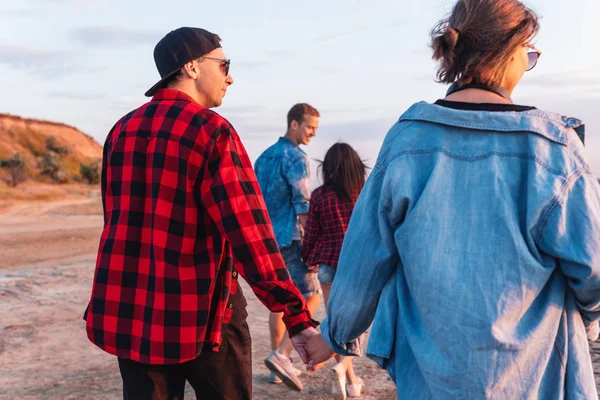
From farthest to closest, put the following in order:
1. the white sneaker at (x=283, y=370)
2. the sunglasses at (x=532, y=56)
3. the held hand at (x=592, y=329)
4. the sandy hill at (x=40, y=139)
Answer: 1. the sandy hill at (x=40, y=139)
2. the white sneaker at (x=283, y=370)
3. the sunglasses at (x=532, y=56)
4. the held hand at (x=592, y=329)

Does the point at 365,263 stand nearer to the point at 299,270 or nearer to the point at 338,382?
the point at 338,382

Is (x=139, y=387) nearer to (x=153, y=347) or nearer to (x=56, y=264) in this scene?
(x=153, y=347)

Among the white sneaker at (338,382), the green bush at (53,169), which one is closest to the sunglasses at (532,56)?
the white sneaker at (338,382)

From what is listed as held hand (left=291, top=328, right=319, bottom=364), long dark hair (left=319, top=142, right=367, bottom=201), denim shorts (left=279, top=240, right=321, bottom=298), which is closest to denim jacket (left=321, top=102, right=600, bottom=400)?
held hand (left=291, top=328, right=319, bottom=364)

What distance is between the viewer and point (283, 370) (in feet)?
16.1

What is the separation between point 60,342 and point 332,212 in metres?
3.09

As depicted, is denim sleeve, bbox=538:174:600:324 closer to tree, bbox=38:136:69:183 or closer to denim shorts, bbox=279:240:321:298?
denim shorts, bbox=279:240:321:298

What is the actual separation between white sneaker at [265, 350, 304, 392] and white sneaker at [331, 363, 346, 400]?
27cm

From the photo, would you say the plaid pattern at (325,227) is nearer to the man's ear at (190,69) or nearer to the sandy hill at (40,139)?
the man's ear at (190,69)

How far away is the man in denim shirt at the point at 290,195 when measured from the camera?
5.14 m

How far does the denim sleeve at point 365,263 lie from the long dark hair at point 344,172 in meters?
3.06

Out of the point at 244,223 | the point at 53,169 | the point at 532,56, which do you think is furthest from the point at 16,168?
the point at 532,56

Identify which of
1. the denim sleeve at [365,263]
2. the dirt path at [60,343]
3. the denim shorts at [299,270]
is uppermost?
the denim sleeve at [365,263]

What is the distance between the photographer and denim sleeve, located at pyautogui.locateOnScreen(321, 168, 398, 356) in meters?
1.94
